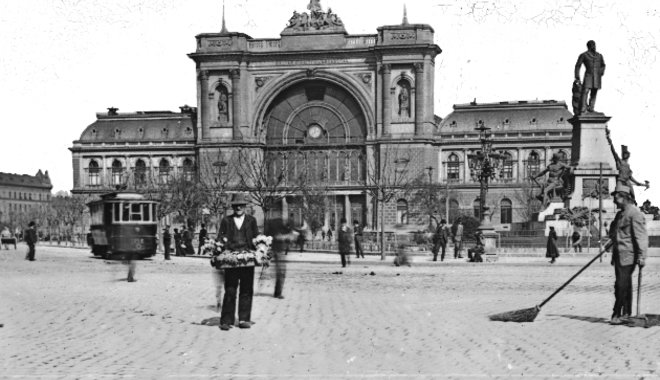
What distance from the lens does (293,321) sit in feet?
39.6

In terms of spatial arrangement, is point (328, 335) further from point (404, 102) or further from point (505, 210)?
point (505, 210)

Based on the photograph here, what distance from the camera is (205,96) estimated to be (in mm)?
85312

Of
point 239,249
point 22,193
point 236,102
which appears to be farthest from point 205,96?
point 22,193

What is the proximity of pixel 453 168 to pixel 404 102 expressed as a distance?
1412 centimetres

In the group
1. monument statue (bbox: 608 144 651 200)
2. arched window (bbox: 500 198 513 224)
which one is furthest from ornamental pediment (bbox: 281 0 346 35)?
monument statue (bbox: 608 144 651 200)

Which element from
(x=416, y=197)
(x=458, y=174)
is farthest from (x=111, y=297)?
(x=458, y=174)

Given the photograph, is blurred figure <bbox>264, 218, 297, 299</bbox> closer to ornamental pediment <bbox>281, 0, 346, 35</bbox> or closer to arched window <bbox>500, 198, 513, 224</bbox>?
ornamental pediment <bbox>281, 0, 346, 35</bbox>

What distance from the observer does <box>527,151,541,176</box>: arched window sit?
90500mm

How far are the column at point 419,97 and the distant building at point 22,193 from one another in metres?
88.6

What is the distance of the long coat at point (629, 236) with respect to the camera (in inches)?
459

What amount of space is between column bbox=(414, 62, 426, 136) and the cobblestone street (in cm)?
6312

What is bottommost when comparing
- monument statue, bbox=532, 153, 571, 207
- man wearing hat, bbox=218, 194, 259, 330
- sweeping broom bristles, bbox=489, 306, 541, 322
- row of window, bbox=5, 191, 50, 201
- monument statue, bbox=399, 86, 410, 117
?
sweeping broom bristles, bbox=489, 306, 541, 322

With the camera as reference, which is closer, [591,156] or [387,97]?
[591,156]

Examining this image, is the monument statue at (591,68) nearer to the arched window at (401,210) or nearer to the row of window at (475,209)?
the arched window at (401,210)
